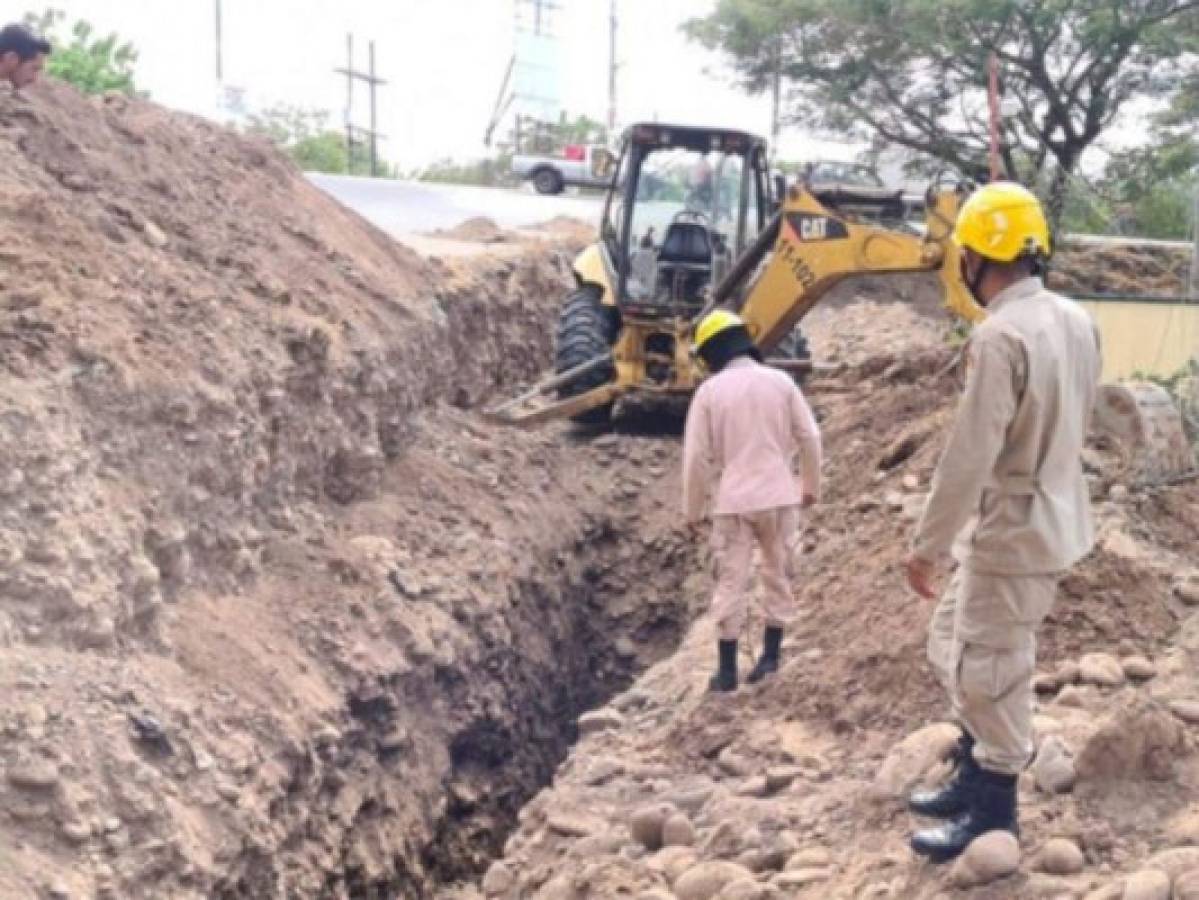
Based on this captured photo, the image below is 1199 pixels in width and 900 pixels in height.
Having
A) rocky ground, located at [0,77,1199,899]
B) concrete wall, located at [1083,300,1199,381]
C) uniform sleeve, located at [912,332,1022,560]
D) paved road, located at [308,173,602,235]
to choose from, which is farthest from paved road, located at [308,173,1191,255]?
uniform sleeve, located at [912,332,1022,560]

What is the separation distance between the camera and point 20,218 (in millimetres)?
7918

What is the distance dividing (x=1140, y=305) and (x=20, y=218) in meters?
7.35

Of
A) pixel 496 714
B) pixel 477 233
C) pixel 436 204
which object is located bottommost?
pixel 496 714

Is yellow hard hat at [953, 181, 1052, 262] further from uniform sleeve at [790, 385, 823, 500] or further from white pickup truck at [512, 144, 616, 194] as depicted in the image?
white pickup truck at [512, 144, 616, 194]

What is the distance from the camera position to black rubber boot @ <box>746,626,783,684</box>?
7.70m

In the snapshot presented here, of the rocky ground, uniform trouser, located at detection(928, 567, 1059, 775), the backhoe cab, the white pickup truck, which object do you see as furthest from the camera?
the white pickup truck

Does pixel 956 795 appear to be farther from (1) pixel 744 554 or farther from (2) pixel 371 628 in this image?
(2) pixel 371 628

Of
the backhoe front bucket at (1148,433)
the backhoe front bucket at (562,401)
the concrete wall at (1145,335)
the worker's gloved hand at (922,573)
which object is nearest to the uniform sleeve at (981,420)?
the worker's gloved hand at (922,573)

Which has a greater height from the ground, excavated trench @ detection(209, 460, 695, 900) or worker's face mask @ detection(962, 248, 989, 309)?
worker's face mask @ detection(962, 248, 989, 309)

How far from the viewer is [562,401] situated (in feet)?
44.2

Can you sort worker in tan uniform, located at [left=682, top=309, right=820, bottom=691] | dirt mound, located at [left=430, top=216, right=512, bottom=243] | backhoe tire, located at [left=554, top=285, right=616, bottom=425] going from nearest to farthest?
worker in tan uniform, located at [left=682, top=309, right=820, bottom=691]
backhoe tire, located at [left=554, top=285, right=616, bottom=425]
dirt mound, located at [left=430, top=216, right=512, bottom=243]

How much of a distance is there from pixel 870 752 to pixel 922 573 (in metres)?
1.93

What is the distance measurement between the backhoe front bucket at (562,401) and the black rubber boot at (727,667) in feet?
18.0

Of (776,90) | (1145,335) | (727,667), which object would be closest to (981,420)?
(727,667)
